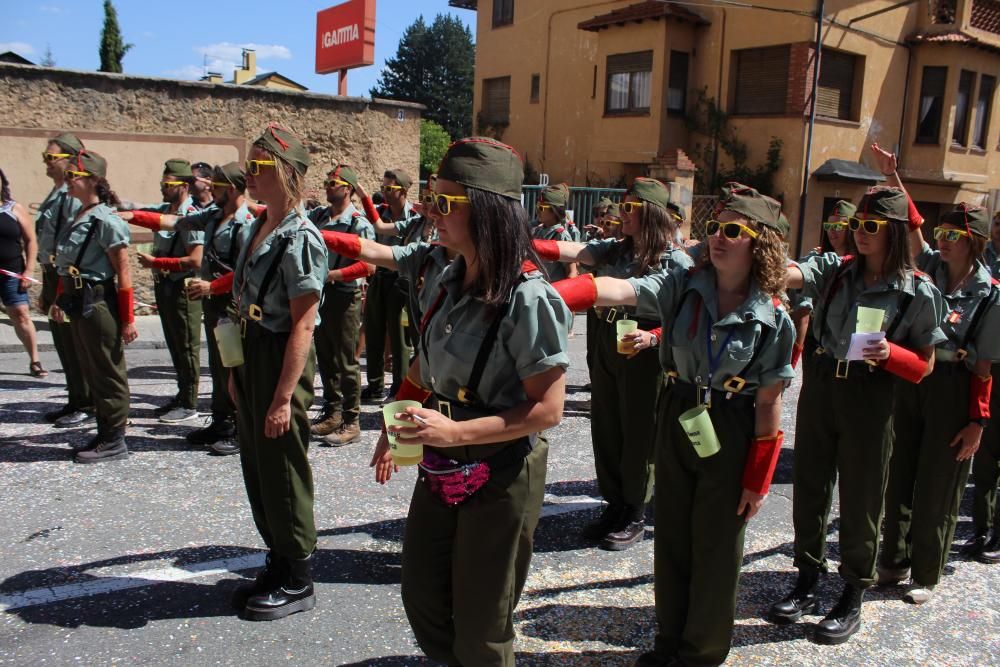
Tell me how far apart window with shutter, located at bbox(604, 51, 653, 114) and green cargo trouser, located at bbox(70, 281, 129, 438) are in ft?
56.7

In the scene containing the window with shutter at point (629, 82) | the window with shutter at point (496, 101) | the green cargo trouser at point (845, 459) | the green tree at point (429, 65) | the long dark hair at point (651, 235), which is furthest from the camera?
the green tree at point (429, 65)

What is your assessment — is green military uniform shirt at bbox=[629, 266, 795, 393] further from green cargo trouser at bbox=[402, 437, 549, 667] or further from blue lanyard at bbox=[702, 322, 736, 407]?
green cargo trouser at bbox=[402, 437, 549, 667]

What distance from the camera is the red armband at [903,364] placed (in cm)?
371

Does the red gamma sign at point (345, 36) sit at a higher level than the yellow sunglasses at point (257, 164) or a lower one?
higher

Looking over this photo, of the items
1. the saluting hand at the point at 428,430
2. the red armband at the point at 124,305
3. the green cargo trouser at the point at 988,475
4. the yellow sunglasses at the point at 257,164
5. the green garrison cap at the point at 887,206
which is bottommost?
the green cargo trouser at the point at 988,475

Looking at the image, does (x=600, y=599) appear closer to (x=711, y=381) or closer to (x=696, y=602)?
(x=696, y=602)

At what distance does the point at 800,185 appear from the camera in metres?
19.1

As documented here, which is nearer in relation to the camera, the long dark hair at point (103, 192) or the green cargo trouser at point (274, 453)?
the green cargo trouser at point (274, 453)

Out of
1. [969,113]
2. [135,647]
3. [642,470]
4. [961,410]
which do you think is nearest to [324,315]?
[642,470]

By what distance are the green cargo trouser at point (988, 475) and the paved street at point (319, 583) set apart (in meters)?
0.31

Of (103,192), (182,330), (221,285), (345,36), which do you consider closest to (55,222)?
(103,192)

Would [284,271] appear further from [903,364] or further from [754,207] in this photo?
[903,364]

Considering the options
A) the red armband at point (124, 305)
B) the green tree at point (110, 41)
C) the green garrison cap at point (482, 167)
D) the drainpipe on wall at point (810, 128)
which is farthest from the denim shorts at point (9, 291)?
the green tree at point (110, 41)

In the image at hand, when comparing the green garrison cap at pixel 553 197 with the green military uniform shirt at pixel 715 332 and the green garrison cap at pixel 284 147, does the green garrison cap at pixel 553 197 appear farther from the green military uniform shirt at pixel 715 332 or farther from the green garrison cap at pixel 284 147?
the green military uniform shirt at pixel 715 332
